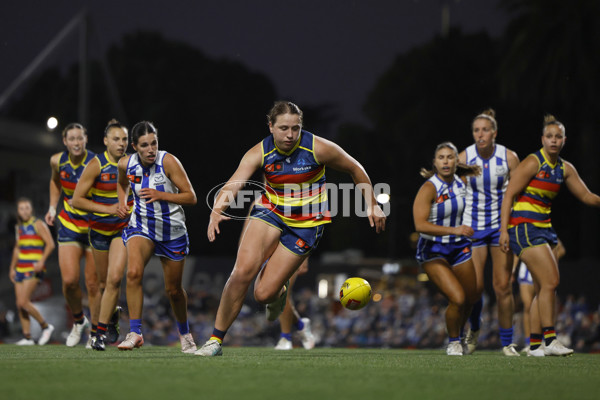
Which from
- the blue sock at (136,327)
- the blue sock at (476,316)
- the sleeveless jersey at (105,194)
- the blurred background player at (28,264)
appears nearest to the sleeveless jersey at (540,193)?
the blue sock at (476,316)

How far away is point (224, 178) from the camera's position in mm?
43844

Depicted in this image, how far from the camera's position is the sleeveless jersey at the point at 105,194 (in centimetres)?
942

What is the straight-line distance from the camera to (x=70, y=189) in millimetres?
10492

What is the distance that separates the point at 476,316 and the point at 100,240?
4.39 metres

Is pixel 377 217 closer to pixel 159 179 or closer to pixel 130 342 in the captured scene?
pixel 159 179

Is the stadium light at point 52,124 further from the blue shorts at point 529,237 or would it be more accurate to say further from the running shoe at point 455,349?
the blue shorts at point 529,237

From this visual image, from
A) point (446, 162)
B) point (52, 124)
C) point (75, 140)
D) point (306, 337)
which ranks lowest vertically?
point (306, 337)

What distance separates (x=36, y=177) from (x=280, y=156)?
19.4m

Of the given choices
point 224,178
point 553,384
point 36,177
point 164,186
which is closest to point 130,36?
point 224,178

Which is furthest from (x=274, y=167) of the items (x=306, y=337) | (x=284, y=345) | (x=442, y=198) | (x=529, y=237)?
(x=306, y=337)

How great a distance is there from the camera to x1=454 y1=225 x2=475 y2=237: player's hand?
27.8 feet

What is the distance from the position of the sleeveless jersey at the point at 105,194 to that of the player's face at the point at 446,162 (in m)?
3.40

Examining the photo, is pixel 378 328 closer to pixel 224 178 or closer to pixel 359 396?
pixel 359 396

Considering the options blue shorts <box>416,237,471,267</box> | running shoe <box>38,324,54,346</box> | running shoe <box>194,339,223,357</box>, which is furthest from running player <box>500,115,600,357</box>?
running shoe <box>38,324,54,346</box>
